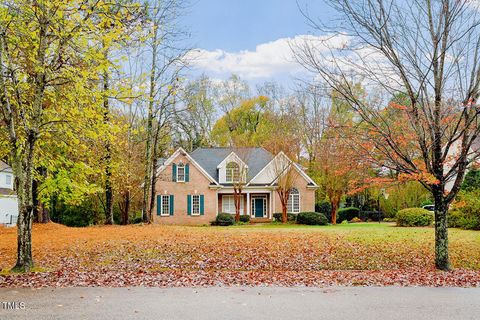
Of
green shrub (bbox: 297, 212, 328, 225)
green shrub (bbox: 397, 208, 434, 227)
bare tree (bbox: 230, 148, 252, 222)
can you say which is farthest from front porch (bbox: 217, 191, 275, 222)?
green shrub (bbox: 397, 208, 434, 227)

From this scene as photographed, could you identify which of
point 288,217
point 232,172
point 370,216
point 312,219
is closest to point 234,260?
point 312,219

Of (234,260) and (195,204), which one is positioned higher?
(195,204)

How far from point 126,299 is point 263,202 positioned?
2745 cm

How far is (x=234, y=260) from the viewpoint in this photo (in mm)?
12539

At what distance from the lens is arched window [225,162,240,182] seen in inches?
1299

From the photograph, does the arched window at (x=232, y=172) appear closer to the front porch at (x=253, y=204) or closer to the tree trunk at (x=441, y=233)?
the front porch at (x=253, y=204)

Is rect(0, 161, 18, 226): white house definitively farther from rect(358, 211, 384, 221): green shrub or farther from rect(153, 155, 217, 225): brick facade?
rect(358, 211, 384, 221): green shrub

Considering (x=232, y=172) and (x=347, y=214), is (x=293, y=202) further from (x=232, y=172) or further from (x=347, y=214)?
(x=347, y=214)

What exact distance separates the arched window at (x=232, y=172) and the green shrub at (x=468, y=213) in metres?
14.5

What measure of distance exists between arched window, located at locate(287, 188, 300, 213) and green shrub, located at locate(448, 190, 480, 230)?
37.0ft

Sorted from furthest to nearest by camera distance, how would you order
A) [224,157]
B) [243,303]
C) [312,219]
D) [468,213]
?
[224,157], [312,219], [468,213], [243,303]

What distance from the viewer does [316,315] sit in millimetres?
6680

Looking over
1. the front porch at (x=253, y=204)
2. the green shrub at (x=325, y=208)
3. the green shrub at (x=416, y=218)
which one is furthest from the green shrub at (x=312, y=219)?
the green shrub at (x=325, y=208)

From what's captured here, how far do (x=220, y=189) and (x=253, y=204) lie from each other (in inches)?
126
